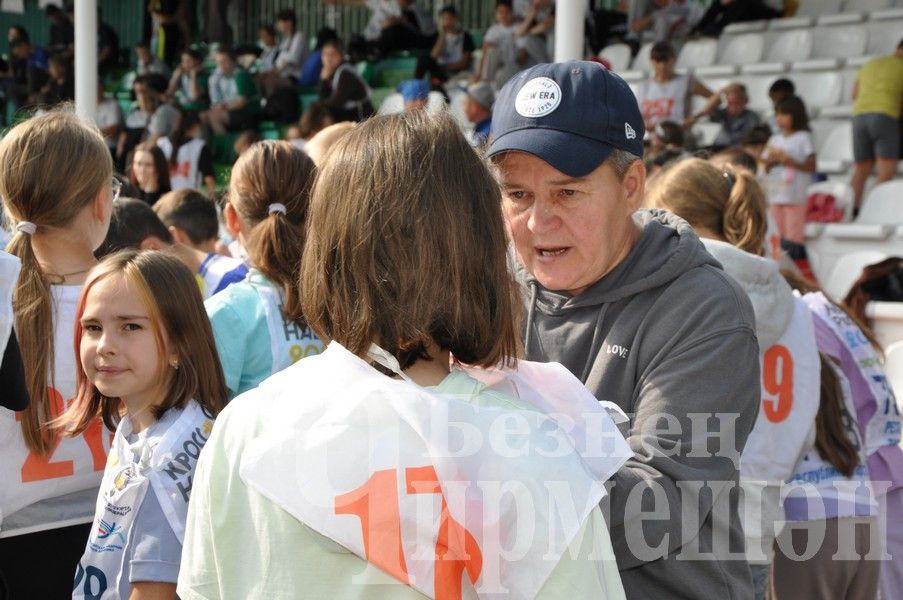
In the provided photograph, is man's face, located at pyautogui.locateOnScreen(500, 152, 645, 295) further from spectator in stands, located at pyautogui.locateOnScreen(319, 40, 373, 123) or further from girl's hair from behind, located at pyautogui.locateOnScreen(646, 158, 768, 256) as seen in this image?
spectator in stands, located at pyautogui.locateOnScreen(319, 40, 373, 123)

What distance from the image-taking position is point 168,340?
7.46 ft

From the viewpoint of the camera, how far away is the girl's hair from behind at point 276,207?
2.63 metres

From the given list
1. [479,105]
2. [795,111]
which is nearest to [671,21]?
[479,105]

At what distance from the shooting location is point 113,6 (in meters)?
19.2

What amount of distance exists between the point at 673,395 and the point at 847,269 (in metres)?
6.11

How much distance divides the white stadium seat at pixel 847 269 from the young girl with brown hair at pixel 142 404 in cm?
577

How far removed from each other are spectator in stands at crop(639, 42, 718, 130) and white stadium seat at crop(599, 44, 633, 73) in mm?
1413

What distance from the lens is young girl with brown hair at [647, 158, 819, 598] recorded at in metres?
2.60

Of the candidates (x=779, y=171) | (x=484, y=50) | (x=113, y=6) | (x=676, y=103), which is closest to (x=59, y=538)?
(x=779, y=171)

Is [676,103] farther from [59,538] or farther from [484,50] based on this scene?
[59,538]

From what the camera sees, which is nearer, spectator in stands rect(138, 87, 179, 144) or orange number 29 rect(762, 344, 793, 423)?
orange number 29 rect(762, 344, 793, 423)

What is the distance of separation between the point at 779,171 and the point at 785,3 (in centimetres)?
365

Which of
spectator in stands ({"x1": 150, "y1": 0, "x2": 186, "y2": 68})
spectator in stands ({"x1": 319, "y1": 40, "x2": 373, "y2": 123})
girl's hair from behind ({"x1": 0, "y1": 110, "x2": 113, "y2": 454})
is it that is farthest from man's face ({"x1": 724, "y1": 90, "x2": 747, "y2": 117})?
spectator in stands ({"x1": 150, "y1": 0, "x2": 186, "y2": 68})

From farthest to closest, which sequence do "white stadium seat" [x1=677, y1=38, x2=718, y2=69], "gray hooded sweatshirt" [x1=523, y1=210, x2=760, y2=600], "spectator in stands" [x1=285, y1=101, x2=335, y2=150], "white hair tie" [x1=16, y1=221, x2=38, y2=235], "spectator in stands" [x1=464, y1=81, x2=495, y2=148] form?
1. "white stadium seat" [x1=677, y1=38, x2=718, y2=69]
2. "spectator in stands" [x1=464, y1=81, x2=495, y2=148]
3. "spectator in stands" [x1=285, y1=101, x2=335, y2=150]
4. "white hair tie" [x1=16, y1=221, x2=38, y2=235]
5. "gray hooded sweatshirt" [x1=523, y1=210, x2=760, y2=600]
